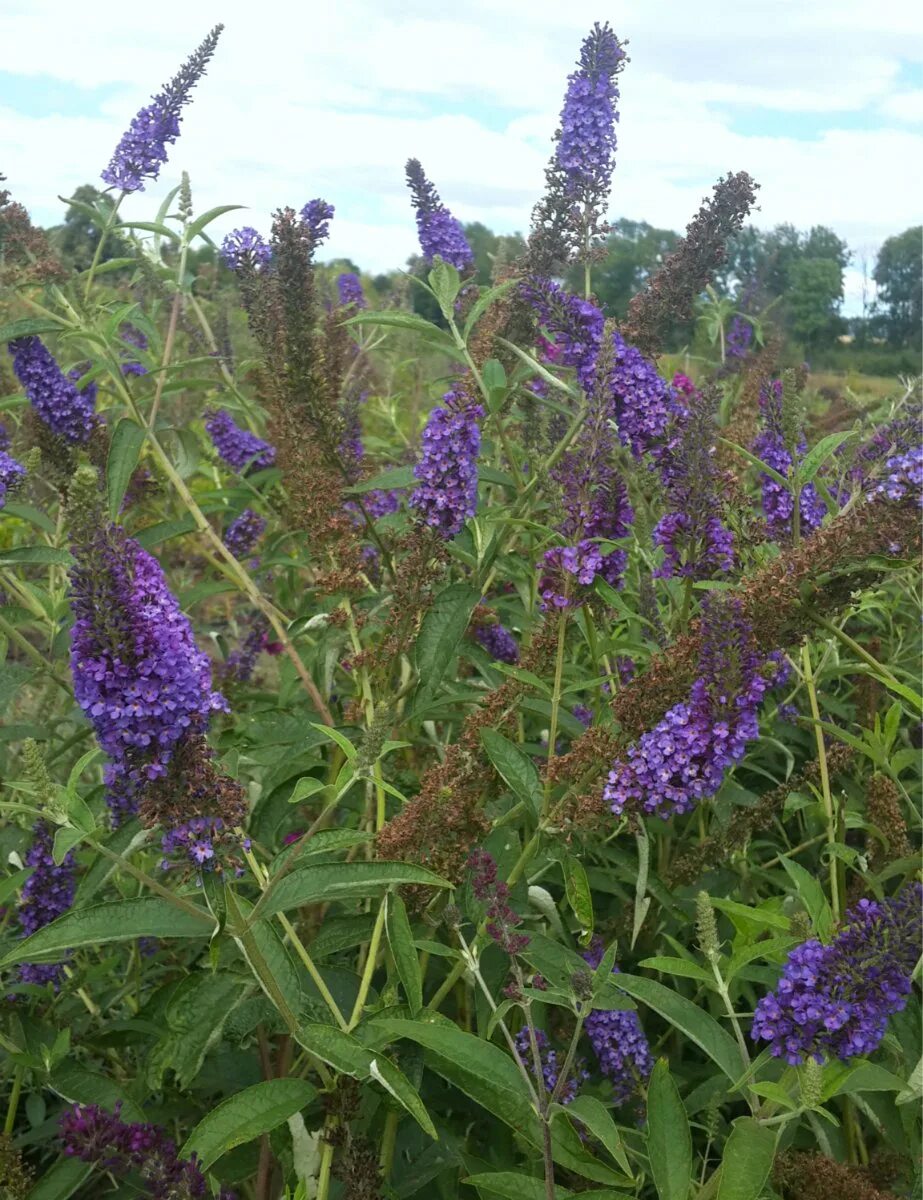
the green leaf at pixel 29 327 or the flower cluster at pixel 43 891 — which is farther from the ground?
the green leaf at pixel 29 327

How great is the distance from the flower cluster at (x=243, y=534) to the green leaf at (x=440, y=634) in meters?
1.89

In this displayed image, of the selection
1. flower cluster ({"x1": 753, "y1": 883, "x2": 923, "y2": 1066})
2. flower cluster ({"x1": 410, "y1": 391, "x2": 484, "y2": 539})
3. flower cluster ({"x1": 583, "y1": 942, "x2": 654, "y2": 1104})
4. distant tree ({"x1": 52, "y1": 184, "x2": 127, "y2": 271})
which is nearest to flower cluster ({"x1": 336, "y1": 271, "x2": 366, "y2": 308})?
distant tree ({"x1": 52, "y1": 184, "x2": 127, "y2": 271})

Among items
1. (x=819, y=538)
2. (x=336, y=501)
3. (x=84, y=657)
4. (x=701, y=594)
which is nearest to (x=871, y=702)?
(x=701, y=594)

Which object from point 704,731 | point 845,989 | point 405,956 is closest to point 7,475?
point 405,956

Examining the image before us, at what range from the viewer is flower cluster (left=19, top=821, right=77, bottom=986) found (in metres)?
2.58

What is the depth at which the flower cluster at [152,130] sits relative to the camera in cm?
395

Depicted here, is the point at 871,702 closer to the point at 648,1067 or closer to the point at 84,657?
the point at 648,1067

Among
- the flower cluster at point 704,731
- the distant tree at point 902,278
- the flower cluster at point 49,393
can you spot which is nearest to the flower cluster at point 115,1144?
the flower cluster at point 704,731

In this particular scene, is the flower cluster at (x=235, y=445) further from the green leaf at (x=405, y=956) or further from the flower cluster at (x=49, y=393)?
the green leaf at (x=405, y=956)

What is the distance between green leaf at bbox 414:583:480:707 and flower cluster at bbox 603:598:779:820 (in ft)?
1.83

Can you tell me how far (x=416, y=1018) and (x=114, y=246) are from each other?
5.26 metres

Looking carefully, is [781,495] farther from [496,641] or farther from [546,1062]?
[546,1062]

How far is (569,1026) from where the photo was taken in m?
2.64

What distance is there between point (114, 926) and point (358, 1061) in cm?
50
